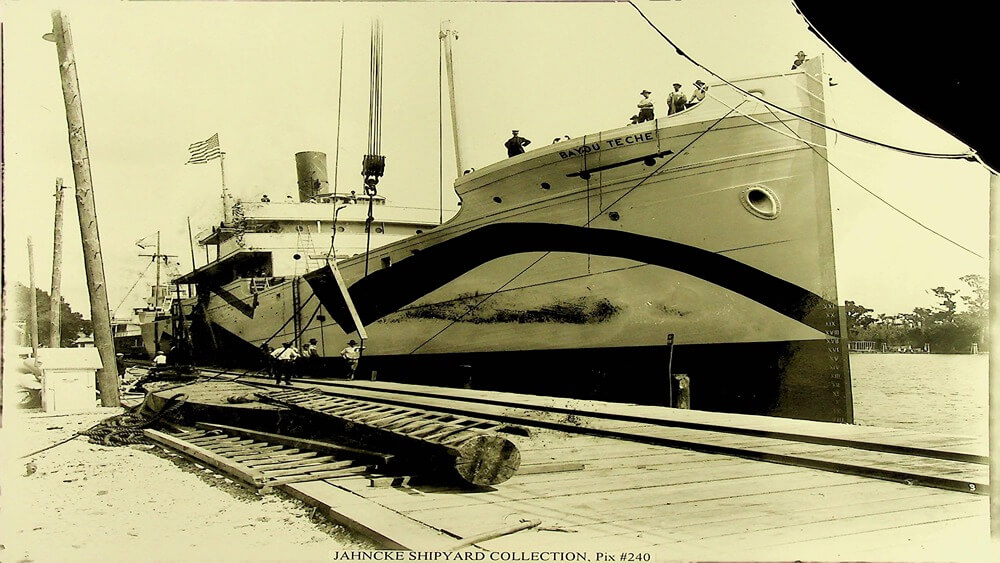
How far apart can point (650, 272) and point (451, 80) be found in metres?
3.10

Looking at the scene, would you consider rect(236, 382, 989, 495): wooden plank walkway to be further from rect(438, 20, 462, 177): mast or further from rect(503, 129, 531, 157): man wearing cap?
rect(503, 129, 531, 157): man wearing cap

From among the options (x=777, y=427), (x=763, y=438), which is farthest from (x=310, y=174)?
(x=763, y=438)

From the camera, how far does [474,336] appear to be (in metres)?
9.79

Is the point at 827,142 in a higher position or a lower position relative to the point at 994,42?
higher

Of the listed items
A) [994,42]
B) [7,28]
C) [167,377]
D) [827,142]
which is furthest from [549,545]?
[167,377]

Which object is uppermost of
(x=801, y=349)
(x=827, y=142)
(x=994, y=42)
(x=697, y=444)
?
(x=827, y=142)

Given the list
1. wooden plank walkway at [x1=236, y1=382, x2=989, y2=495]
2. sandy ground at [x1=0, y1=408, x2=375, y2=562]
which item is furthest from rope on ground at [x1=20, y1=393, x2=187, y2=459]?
wooden plank walkway at [x1=236, y1=382, x2=989, y2=495]

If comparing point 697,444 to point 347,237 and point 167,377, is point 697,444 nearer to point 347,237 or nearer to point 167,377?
point 167,377

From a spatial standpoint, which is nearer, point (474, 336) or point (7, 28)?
point (7, 28)

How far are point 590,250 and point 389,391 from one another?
3048 millimetres

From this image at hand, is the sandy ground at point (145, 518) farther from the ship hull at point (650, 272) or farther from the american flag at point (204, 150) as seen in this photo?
the ship hull at point (650, 272)

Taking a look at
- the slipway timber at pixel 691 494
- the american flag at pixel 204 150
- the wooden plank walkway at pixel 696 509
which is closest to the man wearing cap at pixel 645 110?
the slipway timber at pixel 691 494

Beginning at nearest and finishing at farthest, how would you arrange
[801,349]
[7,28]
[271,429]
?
[7,28] → [271,429] → [801,349]

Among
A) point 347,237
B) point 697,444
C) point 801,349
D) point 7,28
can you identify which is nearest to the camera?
point 7,28
